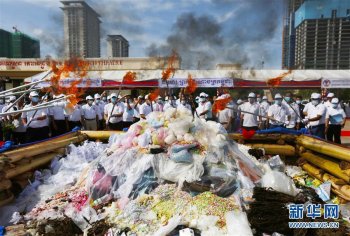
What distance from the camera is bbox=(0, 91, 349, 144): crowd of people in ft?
25.7

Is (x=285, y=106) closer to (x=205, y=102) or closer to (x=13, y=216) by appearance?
(x=205, y=102)

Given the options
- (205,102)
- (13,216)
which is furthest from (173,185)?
(205,102)

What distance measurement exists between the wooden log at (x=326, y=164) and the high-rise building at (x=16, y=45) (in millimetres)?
34260

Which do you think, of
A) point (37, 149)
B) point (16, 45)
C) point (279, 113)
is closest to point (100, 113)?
point (279, 113)

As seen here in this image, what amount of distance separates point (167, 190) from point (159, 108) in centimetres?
757

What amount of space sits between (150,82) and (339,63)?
36.0 ft

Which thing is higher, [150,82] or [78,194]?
[150,82]

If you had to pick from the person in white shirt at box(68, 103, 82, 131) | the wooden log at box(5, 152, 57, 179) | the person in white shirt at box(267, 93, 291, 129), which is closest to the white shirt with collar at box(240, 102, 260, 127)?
the person in white shirt at box(267, 93, 291, 129)

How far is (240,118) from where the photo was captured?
991 cm

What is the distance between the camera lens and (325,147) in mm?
4785

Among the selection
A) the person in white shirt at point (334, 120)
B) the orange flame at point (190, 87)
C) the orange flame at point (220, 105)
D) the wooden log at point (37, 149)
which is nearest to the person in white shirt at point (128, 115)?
the orange flame at point (190, 87)

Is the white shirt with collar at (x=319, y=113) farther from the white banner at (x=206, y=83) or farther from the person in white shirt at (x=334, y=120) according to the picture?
the white banner at (x=206, y=83)

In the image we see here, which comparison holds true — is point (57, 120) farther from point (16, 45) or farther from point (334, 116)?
point (16, 45)

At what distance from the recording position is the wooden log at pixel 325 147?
4.27 meters
